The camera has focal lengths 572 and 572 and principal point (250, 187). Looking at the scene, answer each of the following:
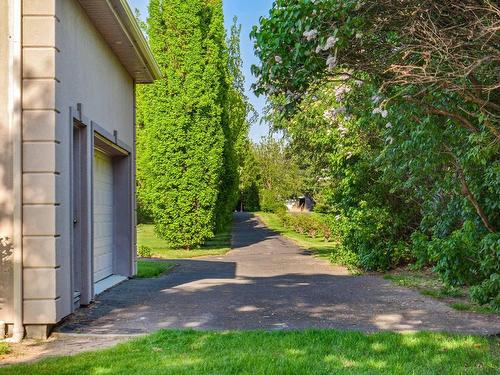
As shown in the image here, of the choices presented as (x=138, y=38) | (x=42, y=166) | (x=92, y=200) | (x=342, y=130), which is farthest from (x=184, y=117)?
(x=42, y=166)

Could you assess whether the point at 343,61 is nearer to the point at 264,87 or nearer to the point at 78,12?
the point at 264,87

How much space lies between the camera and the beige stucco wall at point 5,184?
642 cm

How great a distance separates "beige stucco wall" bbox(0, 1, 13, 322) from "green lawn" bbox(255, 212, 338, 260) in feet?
46.2

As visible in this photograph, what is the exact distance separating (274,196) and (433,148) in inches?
1870

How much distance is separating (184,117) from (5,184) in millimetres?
15339

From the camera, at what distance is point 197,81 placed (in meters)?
21.6

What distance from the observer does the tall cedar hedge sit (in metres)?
21.6

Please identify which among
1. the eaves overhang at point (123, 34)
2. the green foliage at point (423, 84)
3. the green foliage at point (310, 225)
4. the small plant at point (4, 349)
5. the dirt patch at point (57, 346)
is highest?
the eaves overhang at point (123, 34)

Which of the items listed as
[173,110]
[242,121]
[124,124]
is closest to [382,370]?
A: [124,124]

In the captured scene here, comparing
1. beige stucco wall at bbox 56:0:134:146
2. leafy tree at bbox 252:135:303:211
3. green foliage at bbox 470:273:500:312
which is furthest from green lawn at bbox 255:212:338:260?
green foliage at bbox 470:273:500:312

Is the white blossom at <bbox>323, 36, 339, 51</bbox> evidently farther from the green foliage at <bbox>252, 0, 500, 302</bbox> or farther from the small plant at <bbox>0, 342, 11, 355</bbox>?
the small plant at <bbox>0, 342, 11, 355</bbox>

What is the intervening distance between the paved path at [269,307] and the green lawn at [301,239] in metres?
8.94

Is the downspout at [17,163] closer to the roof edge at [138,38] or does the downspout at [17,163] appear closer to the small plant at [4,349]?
the small plant at [4,349]

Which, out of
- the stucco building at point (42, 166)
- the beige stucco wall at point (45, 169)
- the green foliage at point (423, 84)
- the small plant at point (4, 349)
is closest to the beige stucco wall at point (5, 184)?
the stucco building at point (42, 166)
